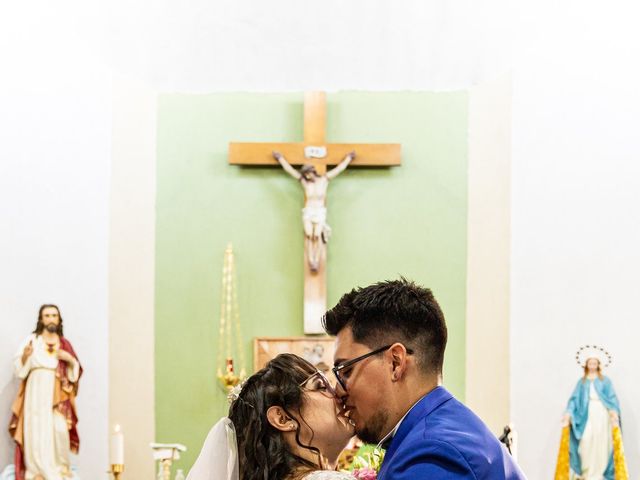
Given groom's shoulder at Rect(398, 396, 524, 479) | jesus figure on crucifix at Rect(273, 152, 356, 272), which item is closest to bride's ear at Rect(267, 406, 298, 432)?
groom's shoulder at Rect(398, 396, 524, 479)

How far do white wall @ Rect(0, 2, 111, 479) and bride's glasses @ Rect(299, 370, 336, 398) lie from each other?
536 centimetres

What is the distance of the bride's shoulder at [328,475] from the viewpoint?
245cm

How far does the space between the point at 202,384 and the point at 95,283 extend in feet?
3.79

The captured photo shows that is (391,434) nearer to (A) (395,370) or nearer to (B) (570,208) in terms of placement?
(A) (395,370)

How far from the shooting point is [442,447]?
199 cm

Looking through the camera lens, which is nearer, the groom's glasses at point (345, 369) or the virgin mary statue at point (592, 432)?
the groom's glasses at point (345, 369)

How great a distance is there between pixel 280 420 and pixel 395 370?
1.92 ft

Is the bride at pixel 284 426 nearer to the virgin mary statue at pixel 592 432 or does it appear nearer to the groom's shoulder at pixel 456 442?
the groom's shoulder at pixel 456 442

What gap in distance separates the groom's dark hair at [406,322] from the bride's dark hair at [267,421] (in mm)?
519

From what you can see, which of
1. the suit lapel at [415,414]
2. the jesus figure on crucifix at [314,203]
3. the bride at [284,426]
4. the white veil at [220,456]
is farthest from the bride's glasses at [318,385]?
the jesus figure on crucifix at [314,203]

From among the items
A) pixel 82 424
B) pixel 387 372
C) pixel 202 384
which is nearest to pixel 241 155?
pixel 202 384

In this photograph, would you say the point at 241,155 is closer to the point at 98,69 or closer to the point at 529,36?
the point at 98,69

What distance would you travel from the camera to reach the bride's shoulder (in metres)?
2.45

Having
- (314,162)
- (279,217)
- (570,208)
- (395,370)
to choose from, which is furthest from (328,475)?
(570,208)
